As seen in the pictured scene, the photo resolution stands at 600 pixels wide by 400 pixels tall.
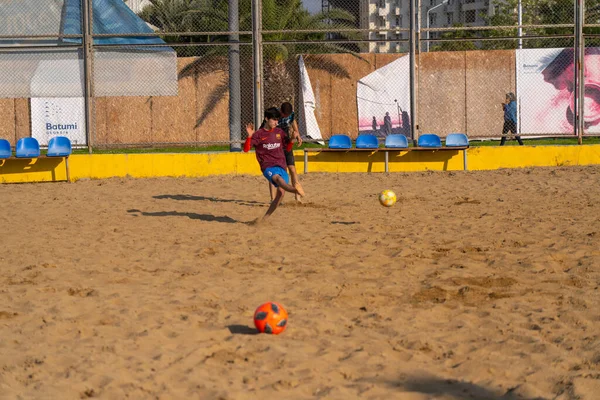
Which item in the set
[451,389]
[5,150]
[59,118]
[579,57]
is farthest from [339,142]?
[451,389]

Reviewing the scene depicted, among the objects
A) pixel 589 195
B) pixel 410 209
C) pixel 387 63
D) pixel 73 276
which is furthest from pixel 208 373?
pixel 387 63

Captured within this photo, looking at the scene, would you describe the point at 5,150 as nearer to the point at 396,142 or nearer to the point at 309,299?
the point at 396,142

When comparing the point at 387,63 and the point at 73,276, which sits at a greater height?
the point at 387,63

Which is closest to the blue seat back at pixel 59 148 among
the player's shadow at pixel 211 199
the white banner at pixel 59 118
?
the player's shadow at pixel 211 199

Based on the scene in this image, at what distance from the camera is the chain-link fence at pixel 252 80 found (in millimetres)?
16688

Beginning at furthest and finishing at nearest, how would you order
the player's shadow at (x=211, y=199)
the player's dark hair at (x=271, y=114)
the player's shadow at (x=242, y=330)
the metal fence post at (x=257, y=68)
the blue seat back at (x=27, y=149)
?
1. the metal fence post at (x=257, y=68)
2. the blue seat back at (x=27, y=149)
3. the player's shadow at (x=211, y=199)
4. the player's dark hair at (x=271, y=114)
5. the player's shadow at (x=242, y=330)

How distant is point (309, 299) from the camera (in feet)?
20.9

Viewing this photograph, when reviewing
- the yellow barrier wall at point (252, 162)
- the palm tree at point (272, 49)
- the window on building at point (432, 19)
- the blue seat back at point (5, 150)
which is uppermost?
the window on building at point (432, 19)

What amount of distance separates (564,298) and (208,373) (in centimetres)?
293

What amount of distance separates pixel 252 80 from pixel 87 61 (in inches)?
191

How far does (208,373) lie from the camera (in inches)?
182

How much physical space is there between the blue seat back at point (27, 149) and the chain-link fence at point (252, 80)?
1.29 metres

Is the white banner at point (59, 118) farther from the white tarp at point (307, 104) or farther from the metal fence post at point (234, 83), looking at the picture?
the metal fence post at point (234, 83)

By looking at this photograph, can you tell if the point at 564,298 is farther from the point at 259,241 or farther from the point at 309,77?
the point at 309,77
